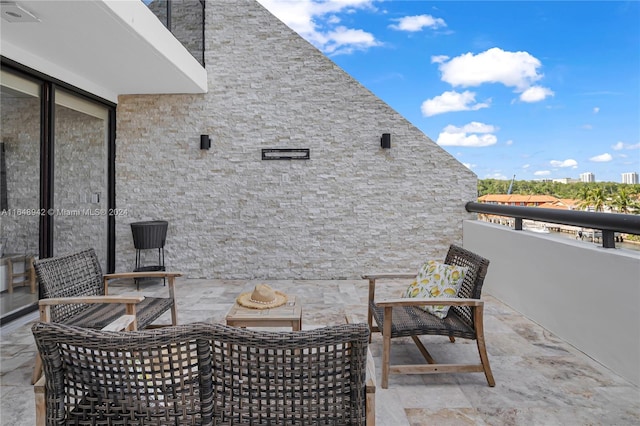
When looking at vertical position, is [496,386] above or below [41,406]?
below

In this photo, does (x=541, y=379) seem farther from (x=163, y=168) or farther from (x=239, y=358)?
(x=163, y=168)

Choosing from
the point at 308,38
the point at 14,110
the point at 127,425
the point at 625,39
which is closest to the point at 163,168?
the point at 14,110

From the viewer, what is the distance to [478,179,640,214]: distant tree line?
456cm

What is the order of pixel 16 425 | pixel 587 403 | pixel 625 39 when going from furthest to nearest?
pixel 625 39
pixel 587 403
pixel 16 425

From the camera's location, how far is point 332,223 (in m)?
5.66

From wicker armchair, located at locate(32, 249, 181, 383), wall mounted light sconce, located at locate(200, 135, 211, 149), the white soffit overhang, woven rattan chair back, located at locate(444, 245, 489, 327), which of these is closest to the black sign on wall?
wall mounted light sconce, located at locate(200, 135, 211, 149)

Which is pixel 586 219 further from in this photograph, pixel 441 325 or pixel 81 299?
pixel 81 299

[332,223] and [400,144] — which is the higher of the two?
[400,144]

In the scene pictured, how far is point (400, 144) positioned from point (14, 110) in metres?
4.68

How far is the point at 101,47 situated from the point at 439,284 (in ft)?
13.1

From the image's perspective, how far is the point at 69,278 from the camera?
2797 mm

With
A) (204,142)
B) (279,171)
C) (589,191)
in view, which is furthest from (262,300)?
(589,191)

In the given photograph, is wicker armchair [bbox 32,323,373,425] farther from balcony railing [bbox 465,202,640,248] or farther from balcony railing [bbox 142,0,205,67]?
balcony railing [bbox 142,0,205,67]

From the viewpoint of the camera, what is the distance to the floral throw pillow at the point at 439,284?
8.90 ft
